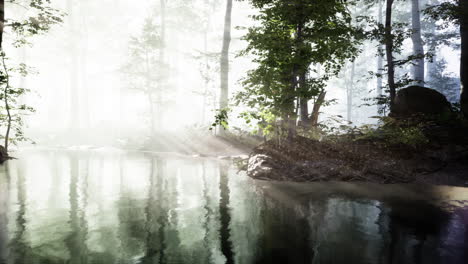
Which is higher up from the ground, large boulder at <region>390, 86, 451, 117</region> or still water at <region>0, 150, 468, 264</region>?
large boulder at <region>390, 86, 451, 117</region>

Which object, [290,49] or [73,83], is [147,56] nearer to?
[73,83]

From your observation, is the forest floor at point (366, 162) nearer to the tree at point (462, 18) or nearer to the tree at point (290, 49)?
the tree at point (290, 49)

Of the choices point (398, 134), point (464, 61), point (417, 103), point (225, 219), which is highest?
point (464, 61)

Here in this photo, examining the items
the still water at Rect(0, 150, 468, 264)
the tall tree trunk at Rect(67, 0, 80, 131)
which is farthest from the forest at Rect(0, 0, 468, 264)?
the tall tree trunk at Rect(67, 0, 80, 131)

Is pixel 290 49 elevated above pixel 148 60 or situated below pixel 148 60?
below

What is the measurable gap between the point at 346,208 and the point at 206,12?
32.6 meters

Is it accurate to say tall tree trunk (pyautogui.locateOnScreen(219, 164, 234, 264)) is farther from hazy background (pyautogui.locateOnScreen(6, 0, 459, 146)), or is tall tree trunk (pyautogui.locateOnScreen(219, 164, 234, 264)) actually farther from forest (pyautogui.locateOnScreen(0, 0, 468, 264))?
hazy background (pyautogui.locateOnScreen(6, 0, 459, 146))

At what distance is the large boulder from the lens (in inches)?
536

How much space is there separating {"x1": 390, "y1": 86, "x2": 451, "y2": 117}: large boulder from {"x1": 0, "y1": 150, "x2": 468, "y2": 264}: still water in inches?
334

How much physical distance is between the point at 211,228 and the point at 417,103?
1276 centimetres

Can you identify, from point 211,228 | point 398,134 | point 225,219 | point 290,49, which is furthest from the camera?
point 398,134

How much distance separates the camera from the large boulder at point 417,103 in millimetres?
13625

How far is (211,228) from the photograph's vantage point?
537 cm

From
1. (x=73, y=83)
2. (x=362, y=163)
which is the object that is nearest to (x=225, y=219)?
(x=362, y=163)
